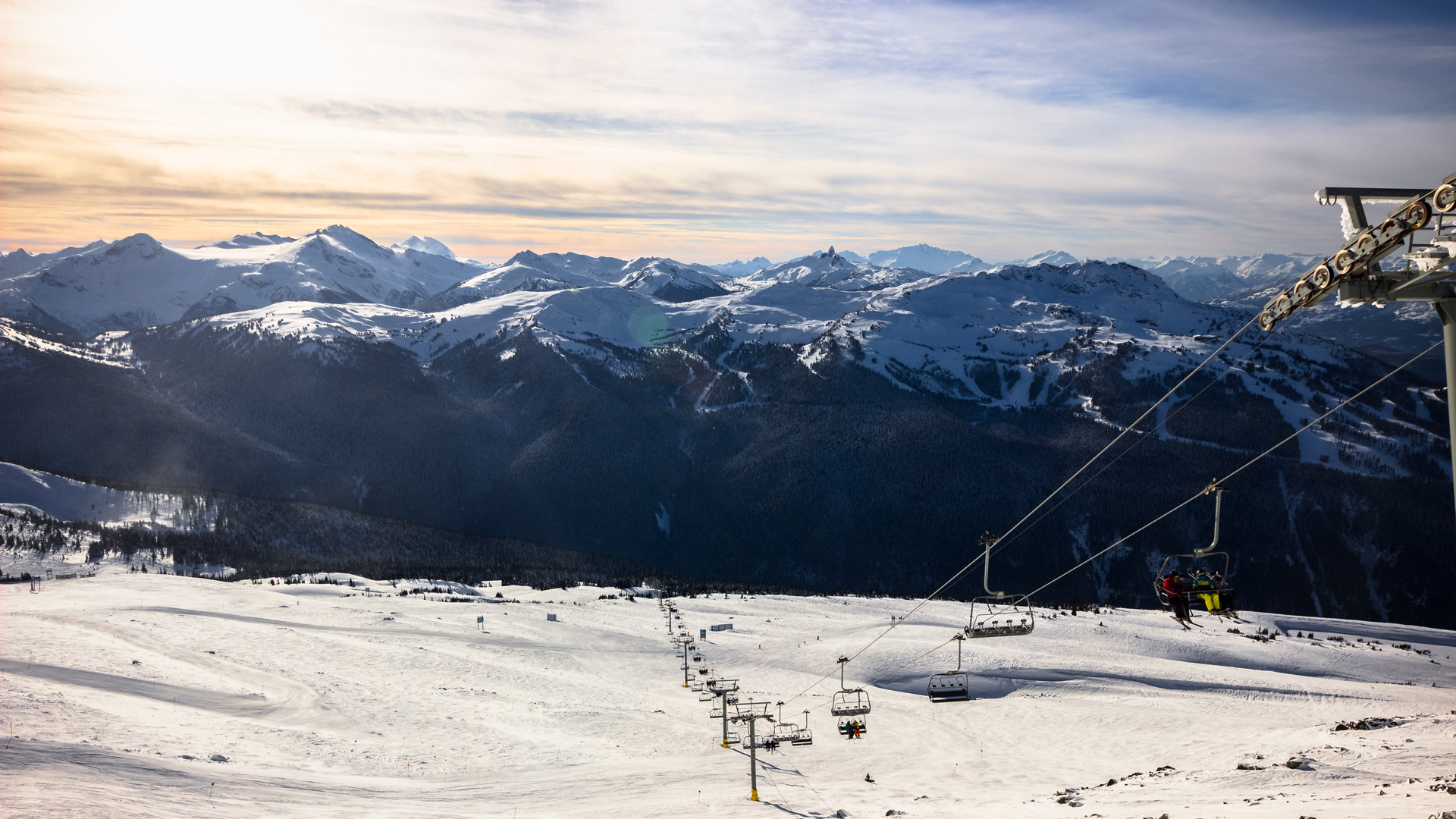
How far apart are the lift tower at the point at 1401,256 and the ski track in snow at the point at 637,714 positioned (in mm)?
23613

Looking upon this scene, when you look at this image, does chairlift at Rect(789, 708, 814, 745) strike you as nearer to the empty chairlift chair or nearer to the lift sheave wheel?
the empty chairlift chair

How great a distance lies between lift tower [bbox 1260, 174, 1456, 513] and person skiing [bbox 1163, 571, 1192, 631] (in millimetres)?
16537

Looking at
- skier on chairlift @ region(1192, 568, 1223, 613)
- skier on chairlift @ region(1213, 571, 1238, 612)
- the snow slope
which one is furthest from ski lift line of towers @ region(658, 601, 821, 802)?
the snow slope

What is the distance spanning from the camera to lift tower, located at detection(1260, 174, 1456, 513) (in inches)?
410

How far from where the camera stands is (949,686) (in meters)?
63.8

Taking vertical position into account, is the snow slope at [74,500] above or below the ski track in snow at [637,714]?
above

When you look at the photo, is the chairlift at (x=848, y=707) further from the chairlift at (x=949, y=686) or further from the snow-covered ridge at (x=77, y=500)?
the snow-covered ridge at (x=77, y=500)

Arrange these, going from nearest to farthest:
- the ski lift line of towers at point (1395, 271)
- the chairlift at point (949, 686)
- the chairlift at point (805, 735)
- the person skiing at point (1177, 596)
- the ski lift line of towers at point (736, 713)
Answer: the ski lift line of towers at point (1395, 271)
the person skiing at point (1177, 596)
the ski lift line of towers at point (736, 713)
the chairlift at point (805, 735)
the chairlift at point (949, 686)

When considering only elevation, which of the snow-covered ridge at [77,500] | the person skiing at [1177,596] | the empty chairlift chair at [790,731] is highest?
the person skiing at [1177,596]

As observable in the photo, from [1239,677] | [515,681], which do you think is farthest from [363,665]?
[1239,677]

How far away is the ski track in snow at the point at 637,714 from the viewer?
36156 mm

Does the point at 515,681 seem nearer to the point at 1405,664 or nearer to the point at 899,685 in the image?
the point at 899,685

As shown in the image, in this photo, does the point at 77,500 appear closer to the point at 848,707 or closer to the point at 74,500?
the point at 74,500

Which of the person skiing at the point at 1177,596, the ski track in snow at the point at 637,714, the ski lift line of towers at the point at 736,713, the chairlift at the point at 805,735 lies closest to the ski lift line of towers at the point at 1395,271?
the person skiing at the point at 1177,596
